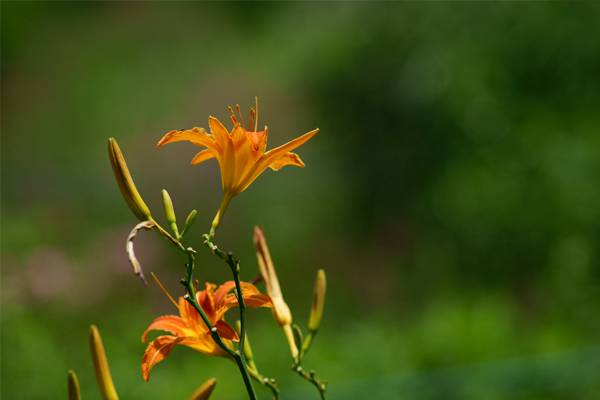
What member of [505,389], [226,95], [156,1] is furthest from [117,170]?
[156,1]

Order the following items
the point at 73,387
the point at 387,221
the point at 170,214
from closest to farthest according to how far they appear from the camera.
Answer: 1. the point at 73,387
2. the point at 170,214
3. the point at 387,221

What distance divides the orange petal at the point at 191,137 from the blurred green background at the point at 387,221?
5.45 ft

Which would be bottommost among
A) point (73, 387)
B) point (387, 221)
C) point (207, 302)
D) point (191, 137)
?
point (73, 387)

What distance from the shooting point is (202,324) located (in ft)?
2.64

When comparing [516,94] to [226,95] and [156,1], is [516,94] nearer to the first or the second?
[226,95]

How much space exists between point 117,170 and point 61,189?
348 cm

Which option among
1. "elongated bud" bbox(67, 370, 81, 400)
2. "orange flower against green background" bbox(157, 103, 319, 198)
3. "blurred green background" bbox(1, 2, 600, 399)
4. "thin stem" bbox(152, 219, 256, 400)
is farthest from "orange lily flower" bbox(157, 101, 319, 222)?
"blurred green background" bbox(1, 2, 600, 399)

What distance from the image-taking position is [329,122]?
4574 mm

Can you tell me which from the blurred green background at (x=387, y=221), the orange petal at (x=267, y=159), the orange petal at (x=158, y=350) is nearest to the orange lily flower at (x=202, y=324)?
the orange petal at (x=158, y=350)

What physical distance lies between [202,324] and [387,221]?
3331 mm

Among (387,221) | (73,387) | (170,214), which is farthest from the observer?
(387,221)

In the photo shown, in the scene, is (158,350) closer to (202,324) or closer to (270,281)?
(202,324)

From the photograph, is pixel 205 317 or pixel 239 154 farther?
pixel 239 154

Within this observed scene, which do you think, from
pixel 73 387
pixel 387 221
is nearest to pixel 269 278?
pixel 73 387
